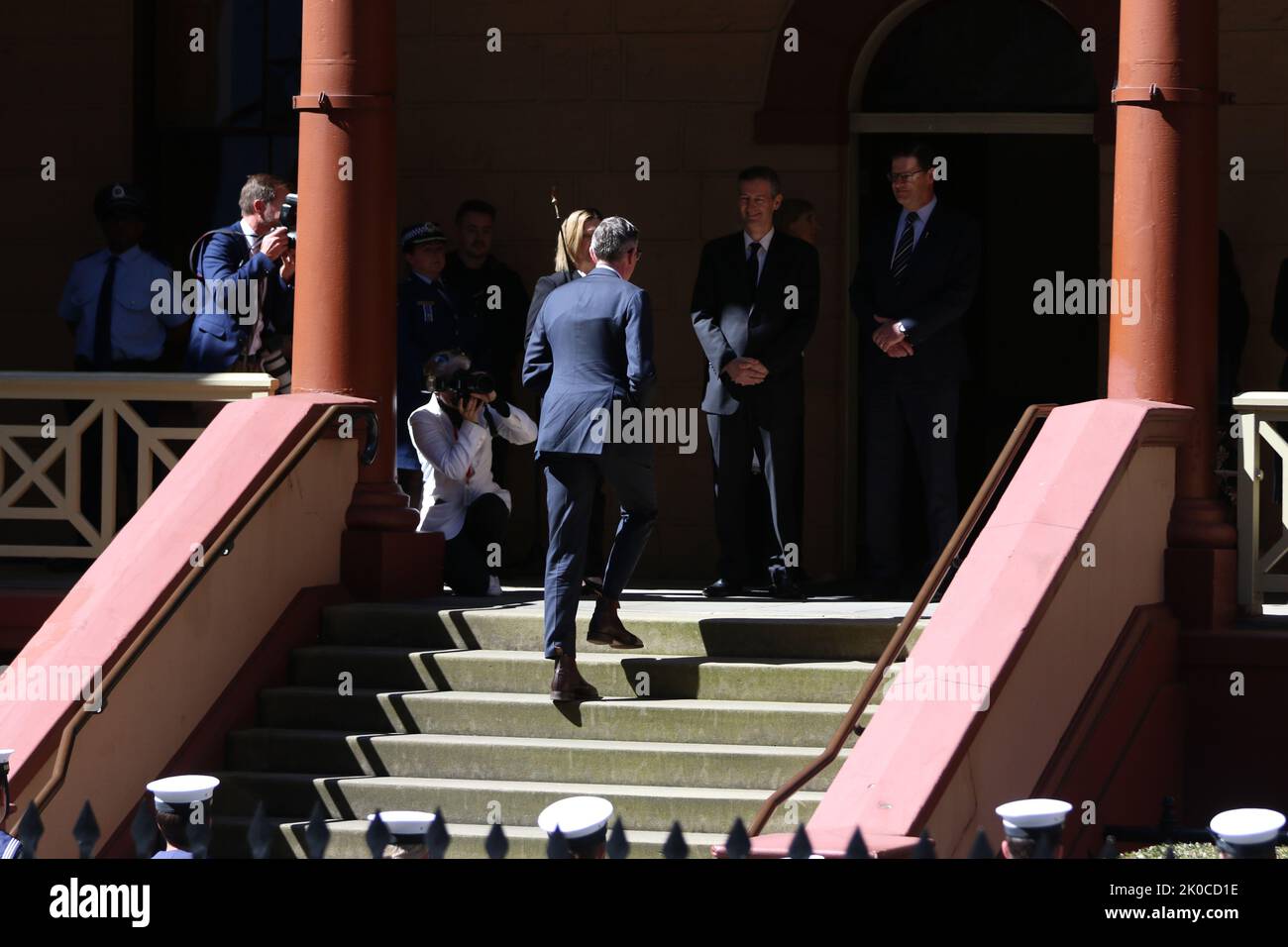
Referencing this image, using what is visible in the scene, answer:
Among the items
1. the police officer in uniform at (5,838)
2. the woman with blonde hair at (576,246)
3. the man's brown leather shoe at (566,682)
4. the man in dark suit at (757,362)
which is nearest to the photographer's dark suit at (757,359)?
the man in dark suit at (757,362)

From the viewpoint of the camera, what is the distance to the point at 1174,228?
9305 millimetres

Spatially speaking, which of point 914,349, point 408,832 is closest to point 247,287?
point 914,349

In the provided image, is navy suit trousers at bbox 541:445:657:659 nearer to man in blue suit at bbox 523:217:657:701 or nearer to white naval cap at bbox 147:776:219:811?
man in blue suit at bbox 523:217:657:701

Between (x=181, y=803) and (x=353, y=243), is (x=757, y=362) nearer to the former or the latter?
(x=353, y=243)

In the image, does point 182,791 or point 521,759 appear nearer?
point 182,791

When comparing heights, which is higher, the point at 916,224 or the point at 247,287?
the point at 916,224

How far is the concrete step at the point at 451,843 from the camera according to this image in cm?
796

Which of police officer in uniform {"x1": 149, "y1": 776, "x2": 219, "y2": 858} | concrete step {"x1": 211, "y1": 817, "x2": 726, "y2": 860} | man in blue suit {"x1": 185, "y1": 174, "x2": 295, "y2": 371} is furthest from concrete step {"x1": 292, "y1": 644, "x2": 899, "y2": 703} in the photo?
police officer in uniform {"x1": 149, "y1": 776, "x2": 219, "y2": 858}

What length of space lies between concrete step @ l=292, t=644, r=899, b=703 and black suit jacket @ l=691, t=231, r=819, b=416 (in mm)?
1762

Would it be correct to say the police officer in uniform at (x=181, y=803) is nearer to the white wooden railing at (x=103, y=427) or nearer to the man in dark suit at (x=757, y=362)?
the white wooden railing at (x=103, y=427)

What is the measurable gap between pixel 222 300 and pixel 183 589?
2138 millimetres

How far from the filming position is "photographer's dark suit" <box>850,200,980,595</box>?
9898 mm

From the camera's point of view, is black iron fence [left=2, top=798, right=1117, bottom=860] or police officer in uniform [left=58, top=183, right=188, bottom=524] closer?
black iron fence [left=2, top=798, right=1117, bottom=860]
